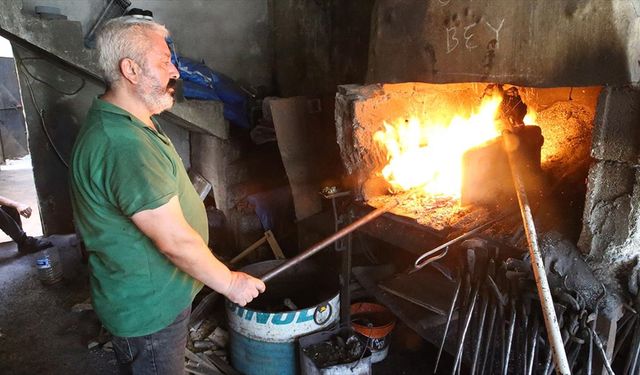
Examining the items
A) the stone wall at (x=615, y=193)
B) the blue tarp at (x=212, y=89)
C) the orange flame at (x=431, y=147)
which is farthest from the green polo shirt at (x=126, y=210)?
the blue tarp at (x=212, y=89)

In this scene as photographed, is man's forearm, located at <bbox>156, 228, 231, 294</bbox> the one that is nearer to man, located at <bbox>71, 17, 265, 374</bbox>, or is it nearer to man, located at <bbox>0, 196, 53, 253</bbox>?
man, located at <bbox>71, 17, 265, 374</bbox>

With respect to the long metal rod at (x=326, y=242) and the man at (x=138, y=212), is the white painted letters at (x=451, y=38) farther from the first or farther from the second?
the man at (x=138, y=212)

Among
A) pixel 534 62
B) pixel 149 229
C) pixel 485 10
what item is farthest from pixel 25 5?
pixel 534 62

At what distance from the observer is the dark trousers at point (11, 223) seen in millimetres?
5547

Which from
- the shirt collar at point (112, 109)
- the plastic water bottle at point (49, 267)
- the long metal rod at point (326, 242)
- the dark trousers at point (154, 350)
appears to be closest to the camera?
the shirt collar at point (112, 109)

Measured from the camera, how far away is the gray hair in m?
1.94

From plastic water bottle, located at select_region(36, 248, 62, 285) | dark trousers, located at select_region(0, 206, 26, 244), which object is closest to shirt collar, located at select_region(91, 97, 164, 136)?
plastic water bottle, located at select_region(36, 248, 62, 285)

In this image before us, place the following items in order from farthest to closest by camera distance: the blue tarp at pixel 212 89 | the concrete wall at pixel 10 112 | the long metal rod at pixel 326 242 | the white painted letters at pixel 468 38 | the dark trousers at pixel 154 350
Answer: the concrete wall at pixel 10 112 → the blue tarp at pixel 212 89 → the white painted letters at pixel 468 38 → the long metal rod at pixel 326 242 → the dark trousers at pixel 154 350

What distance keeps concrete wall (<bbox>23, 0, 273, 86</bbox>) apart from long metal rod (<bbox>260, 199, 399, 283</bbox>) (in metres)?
3.43

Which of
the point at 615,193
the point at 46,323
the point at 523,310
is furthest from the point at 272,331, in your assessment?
the point at 46,323

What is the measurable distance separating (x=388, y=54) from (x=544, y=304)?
91.8 inches

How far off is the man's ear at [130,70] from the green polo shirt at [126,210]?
15cm

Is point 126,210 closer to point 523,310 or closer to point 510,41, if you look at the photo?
point 523,310

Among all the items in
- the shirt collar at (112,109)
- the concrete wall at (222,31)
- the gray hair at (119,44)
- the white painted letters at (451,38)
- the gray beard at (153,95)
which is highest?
the concrete wall at (222,31)
